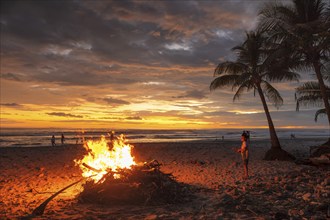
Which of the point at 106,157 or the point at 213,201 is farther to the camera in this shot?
the point at 106,157

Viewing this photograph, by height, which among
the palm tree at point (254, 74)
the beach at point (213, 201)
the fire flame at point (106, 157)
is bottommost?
the beach at point (213, 201)

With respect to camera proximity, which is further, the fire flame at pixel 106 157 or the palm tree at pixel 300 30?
the palm tree at pixel 300 30

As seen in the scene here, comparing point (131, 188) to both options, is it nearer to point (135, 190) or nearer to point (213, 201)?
point (135, 190)

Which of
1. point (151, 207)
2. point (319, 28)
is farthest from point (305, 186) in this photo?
point (319, 28)

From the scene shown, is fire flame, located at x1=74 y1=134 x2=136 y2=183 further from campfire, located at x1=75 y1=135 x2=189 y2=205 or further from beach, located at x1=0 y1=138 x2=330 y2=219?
beach, located at x1=0 y1=138 x2=330 y2=219

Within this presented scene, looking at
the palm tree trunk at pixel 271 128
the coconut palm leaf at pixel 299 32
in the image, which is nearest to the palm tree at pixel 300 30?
the coconut palm leaf at pixel 299 32

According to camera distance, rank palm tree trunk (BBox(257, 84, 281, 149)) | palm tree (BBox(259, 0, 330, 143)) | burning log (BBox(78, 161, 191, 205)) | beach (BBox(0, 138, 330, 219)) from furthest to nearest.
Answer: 1. palm tree trunk (BBox(257, 84, 281, 149))
2. palm tree (BBox(259, 0, 330, 143))
3. burning log (BBox(78, 161, 191, 205))
4. beach (BBox(0, 138, 330, 219))

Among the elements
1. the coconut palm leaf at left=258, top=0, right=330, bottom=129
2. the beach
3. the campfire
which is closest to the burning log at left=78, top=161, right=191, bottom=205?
the campfire

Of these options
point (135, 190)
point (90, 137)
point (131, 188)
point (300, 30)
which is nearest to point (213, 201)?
point (135, 190)

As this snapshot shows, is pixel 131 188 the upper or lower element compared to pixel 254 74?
lower

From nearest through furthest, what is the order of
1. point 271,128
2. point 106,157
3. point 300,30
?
point 106,157 < point 300,30 < point 271,128

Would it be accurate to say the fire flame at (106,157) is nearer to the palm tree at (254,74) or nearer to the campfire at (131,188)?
the campfire at (131,188)

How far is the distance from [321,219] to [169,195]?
4.17m

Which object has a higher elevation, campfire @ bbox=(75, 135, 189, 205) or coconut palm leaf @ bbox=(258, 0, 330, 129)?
coconut palm leaf @ bbox=(258, 0, 330, 129)
